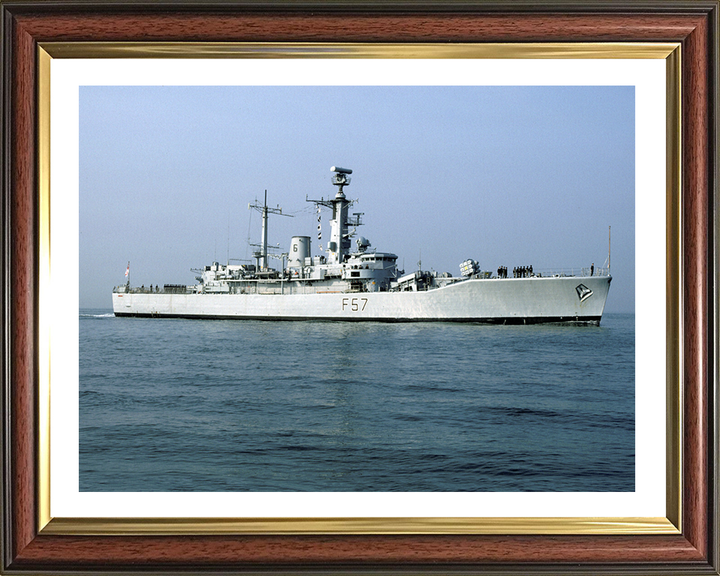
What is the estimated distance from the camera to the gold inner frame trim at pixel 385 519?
5.82ft

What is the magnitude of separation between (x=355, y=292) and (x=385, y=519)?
1943cm

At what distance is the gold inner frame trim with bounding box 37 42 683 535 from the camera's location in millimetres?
1775

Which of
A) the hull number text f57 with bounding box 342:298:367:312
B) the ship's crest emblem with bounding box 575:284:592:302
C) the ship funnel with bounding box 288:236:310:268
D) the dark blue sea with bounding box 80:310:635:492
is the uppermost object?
the ship funnel with bounding box 288:236:310:268

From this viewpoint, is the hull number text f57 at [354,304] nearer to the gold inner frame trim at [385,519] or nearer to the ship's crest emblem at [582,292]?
the ship's crest emblem at [582,292]

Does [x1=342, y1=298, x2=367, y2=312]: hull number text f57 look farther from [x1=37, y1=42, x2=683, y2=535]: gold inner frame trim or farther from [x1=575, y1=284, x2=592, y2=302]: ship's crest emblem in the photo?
[x1=37, y1=42, x2=683, y2=535]: gold inner frame trim

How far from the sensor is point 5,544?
1.79 m

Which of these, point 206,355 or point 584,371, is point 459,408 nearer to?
point 584,371

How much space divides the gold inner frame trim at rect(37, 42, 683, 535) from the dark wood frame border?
0.02 m

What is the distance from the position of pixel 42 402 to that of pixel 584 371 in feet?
32.4

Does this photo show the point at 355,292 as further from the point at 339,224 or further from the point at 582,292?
the point at 582,292

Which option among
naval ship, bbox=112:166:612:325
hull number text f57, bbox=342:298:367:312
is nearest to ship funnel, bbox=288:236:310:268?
naval ship, bbox=112:166:612:325

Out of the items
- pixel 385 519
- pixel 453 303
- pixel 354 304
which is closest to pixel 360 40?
pixel 385 519

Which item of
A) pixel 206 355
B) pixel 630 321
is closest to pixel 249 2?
pixel 630 321

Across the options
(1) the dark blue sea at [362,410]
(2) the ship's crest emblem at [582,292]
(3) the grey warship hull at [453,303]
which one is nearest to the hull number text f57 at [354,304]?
(3) the grey warship hull at [453,303]
